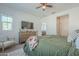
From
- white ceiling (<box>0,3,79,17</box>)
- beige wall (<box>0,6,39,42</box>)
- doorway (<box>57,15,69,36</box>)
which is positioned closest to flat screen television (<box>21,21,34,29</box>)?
beige wall (<box>0,6,39,42</box>)

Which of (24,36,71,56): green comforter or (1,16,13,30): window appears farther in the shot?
(1,16,13,30): window

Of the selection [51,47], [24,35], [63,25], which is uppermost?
→ [63,25]

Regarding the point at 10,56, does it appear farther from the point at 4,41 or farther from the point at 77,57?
the point at 77,57

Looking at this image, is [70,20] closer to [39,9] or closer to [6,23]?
[39,9]

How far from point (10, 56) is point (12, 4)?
2.94ft

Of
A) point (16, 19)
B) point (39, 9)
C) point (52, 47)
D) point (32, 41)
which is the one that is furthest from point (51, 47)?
point (16, 19)

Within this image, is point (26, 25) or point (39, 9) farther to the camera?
point (26, 25)

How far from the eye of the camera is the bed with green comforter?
186 centimetres

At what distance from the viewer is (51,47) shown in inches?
75.3

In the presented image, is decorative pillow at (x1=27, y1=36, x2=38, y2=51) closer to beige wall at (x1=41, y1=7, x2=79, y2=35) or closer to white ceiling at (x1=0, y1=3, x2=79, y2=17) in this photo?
beige wall at (x1=41, y1=7, x2=79, y2=35)

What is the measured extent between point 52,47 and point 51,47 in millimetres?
18

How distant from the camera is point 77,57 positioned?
1806 millimetres

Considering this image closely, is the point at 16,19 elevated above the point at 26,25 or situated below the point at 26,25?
above

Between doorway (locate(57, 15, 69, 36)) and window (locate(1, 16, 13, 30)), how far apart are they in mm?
917
